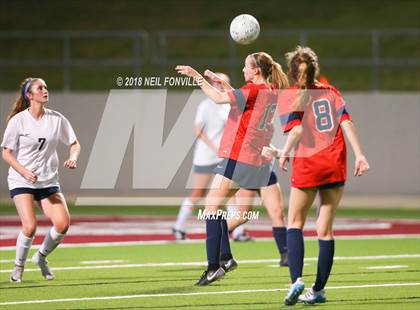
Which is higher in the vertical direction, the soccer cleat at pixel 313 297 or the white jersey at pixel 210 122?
the white jersey at pixel 210 122

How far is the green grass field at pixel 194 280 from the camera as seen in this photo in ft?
35.1

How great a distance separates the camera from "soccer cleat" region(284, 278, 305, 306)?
10.2 m

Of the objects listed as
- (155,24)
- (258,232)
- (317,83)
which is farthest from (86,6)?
(317,83)

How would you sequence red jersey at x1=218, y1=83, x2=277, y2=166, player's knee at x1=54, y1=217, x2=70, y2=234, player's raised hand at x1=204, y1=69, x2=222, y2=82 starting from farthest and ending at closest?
player's knee at x1=54, y1=217, x2=70, y2=234 < red jersey at x1=218, y1=83, x2=277, y2=166 < player's raised hand at x1=204, y1=69, x2=222, y2=82

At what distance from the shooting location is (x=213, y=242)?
11.9 metres

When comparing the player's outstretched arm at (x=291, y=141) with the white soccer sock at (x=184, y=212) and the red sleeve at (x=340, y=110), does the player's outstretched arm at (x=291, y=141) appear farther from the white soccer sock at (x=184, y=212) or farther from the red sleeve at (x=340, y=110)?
the white soccer sock at (x=184, y=212)

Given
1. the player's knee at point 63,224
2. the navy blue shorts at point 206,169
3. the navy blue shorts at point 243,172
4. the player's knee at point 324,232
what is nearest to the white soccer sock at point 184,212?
the navy blue shorts at point 206,169

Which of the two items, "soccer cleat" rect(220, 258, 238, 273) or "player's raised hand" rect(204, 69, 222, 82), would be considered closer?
"player's raised hand" rect(204, 69, 222, 82)

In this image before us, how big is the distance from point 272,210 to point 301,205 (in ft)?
9.51

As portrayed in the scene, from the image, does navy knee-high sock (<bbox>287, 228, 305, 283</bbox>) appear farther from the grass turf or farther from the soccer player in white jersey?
the grass turf

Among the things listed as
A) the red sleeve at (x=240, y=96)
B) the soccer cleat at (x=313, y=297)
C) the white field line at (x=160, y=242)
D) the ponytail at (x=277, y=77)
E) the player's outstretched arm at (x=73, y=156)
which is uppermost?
the ponytail at (x=277, y=77)

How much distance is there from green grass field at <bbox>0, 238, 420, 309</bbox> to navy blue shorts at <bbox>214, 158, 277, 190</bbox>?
1052mm

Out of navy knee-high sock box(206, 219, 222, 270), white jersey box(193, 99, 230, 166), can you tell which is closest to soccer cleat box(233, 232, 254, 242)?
white jersey box(193, 99, 230, 166)

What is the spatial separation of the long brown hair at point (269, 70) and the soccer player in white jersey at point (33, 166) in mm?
2242
